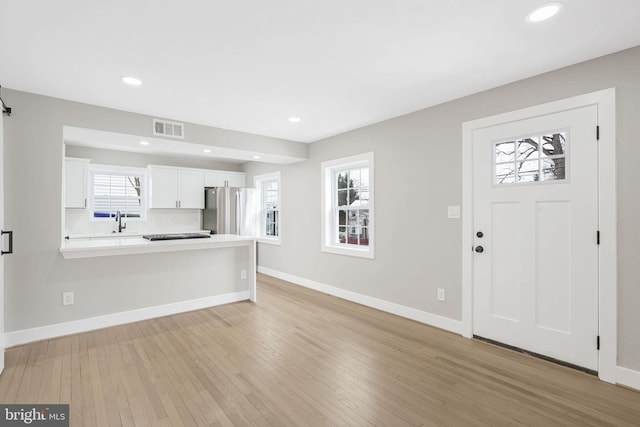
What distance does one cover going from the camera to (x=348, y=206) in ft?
15.5

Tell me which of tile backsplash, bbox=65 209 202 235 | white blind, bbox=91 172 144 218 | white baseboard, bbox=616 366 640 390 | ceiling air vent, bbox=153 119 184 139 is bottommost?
white baseboard, bbox=616 366 640 390

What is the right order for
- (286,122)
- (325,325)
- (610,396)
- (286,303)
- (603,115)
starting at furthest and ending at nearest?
(286,303), (286,122), (325,325), (603,115), (610,396)

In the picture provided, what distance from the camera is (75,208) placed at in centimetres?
520

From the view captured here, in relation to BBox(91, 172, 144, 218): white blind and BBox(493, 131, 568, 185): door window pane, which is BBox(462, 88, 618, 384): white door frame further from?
BBox(91, 172, 144, 218): white blind

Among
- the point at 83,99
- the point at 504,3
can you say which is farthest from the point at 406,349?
the point at 83,99

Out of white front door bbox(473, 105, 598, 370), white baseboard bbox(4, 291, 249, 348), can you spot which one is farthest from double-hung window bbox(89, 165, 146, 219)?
white front door bbox(473, 105, 598, 370)

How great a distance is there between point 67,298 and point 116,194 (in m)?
3.02

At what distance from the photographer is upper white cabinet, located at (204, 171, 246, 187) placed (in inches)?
252

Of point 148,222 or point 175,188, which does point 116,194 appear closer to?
point 148,222

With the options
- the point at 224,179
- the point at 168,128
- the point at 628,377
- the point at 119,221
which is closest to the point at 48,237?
the point at 168,128

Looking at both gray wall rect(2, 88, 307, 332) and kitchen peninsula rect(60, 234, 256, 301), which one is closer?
gray wall rect(2, 88, 307, 332)

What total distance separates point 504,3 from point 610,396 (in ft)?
8.66

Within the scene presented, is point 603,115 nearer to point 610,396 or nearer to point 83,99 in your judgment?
point 610,396

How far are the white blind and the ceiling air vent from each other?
8.78 feet
